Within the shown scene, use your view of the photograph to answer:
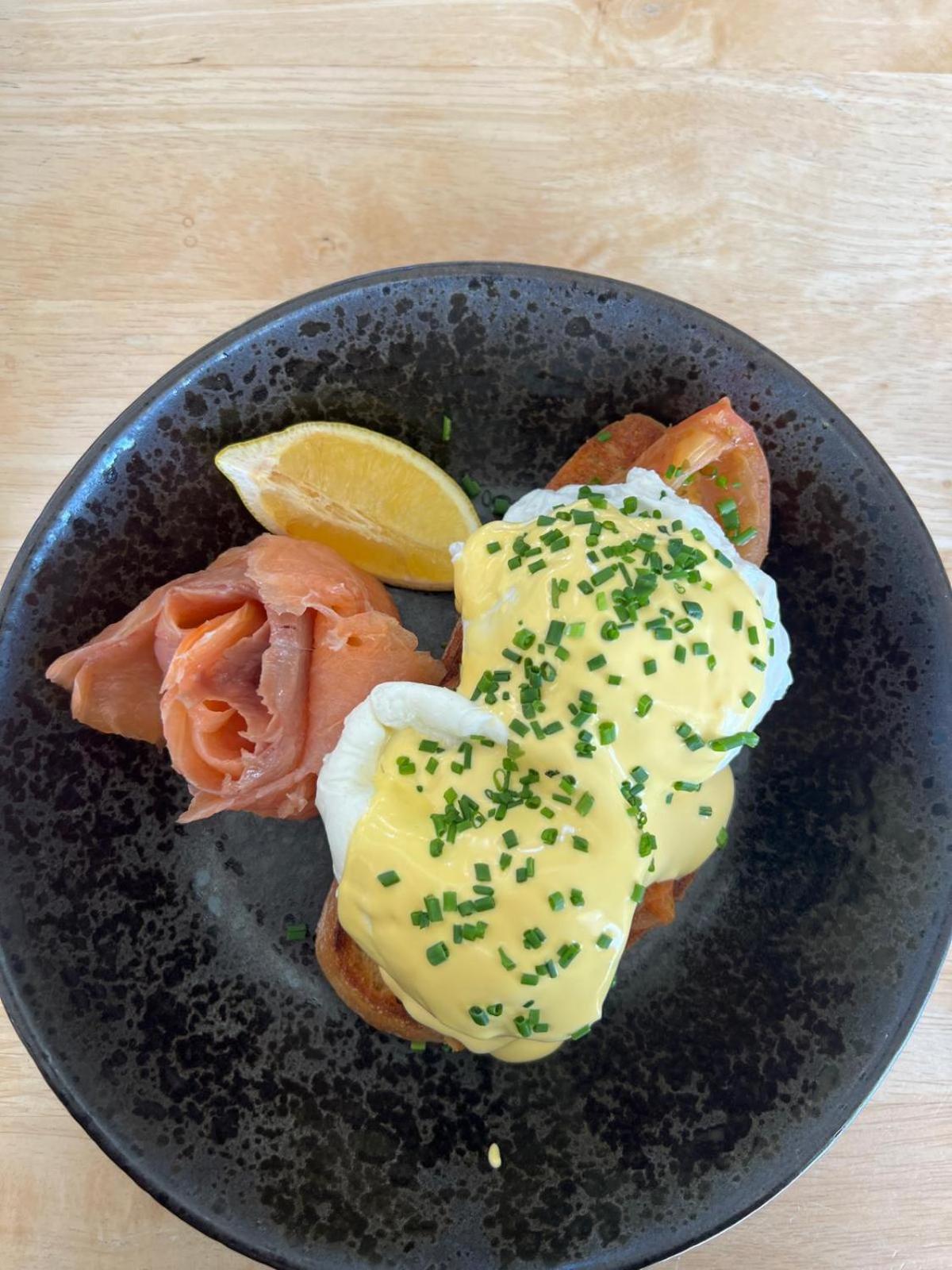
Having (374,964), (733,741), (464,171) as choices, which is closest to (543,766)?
(733,741)

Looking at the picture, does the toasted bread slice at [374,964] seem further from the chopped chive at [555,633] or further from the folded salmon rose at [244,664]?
the chopped chive at [555,633]

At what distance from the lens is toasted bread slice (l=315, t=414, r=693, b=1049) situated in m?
1.44

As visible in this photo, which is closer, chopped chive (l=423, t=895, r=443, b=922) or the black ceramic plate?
chopped chive (l=423, t=895, r=443, b=922)

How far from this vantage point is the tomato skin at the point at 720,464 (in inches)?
55.9

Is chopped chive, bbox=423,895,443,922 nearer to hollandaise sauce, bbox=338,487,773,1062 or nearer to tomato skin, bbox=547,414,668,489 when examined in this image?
hollandaise sauce, bbox=338,487,773,1062

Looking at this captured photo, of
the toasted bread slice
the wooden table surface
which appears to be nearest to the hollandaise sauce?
the toasted bread slice

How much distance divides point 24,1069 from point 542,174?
203cm

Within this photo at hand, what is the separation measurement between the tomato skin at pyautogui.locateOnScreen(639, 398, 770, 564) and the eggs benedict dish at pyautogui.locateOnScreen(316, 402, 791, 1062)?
0.17 m

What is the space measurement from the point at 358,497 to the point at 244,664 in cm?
35

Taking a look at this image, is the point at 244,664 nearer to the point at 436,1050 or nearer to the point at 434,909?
the point at 434,909

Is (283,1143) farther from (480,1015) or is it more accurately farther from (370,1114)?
(480,1015)

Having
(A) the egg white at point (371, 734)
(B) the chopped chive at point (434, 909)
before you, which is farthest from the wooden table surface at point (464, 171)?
(B) the chopped chive at point (434, 909)

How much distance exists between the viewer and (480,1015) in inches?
47.7

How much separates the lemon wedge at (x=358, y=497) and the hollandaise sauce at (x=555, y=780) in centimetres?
34
